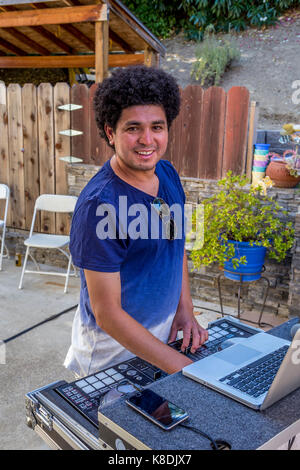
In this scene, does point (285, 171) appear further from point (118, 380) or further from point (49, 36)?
point (49, 36)

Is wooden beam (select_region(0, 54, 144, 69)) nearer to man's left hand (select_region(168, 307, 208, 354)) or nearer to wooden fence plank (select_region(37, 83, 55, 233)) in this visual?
wooden fence plank (select_region(37, 83, 55, 233))

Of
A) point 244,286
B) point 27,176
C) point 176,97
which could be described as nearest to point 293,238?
point 244,286

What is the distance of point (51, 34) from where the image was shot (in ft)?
23.1

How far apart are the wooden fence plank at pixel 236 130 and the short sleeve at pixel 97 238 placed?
338cm

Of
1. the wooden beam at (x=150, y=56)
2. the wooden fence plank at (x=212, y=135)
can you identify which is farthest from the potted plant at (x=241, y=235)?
the wooden beam at (x=150, y=56)

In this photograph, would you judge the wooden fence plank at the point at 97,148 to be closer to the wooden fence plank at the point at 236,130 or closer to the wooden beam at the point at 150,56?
the wooden fence plank at the point at 236,130

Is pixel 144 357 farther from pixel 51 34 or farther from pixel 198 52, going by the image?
pixel 198 52

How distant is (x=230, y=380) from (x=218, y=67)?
13.6 metres

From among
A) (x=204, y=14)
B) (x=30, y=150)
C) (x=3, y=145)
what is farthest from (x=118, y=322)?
(x=204, y=14)

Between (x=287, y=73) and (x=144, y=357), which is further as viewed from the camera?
(x=287, y=73)

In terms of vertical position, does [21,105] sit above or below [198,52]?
below

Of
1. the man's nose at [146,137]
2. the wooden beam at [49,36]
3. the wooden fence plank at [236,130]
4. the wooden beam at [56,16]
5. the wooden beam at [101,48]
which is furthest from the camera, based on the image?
the wooden beam at [49,36]

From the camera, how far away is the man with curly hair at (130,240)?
1.42 metres

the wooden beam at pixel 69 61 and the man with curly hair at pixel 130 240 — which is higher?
the wooden beam at pixel 69 61
